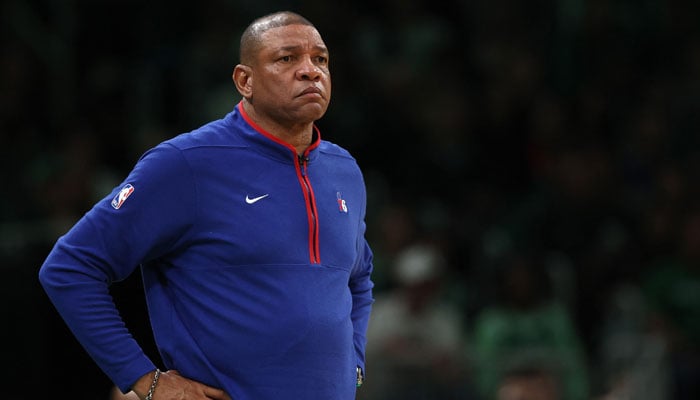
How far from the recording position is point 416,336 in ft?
24.2

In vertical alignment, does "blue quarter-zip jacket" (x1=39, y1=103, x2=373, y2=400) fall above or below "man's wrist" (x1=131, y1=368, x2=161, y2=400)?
above

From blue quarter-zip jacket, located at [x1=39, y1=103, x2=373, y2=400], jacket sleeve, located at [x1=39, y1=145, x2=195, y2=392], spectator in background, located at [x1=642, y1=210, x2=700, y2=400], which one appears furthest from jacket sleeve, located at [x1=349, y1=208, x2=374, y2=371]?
spectator in background, located at [x1=642, y1=210, x2=700, y2=400]

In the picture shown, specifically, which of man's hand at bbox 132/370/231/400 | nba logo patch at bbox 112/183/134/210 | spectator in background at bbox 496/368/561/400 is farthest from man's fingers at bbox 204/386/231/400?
spectator in background at bbox 496/368/561/400

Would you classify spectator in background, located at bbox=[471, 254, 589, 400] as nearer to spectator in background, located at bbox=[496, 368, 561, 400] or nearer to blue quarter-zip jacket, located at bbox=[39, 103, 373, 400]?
spectator in background, located at bbox=[496, 368, 561, 400]

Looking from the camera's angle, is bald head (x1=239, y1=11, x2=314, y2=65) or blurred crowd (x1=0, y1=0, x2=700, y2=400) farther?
blurred crowd (x1=0, y1=0, x2=700, y2=400)

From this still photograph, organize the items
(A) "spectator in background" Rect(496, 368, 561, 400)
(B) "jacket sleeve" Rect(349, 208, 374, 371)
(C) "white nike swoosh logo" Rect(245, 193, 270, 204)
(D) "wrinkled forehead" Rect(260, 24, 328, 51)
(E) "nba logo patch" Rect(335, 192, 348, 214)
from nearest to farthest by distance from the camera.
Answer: (C) "white nike swoosh logo" Rect(245, 193, 270, 204) < (D) "wrinkled forehead" Rect(260, 24, 328, 51) < (E) "nba logo patch" Rect(335, 192, 348, 214) < (B) "jacket sleeve" Rect(349, 208, 374, 371) < (A) "spectator in background" Rect(496, 368, 561, 400)

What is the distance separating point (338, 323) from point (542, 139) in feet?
17.9

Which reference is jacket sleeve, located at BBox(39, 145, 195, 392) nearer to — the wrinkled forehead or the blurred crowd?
the wrinkled forehead

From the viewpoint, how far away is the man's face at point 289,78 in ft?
11.9

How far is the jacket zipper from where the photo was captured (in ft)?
11.8

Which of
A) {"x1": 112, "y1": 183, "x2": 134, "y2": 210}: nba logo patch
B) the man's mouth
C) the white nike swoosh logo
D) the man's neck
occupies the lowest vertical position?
the white nike swoosh logo

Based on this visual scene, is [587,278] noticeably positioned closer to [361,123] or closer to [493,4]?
[361,123]

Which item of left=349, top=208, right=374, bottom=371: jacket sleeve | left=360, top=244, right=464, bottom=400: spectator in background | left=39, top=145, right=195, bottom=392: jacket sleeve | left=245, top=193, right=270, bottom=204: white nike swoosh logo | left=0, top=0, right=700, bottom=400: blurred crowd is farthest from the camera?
left=0, top=0, right=700, bottom=400: blurred crowd

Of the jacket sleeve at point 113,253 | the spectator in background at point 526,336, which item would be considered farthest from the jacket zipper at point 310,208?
the spectator in background at point 526,336
